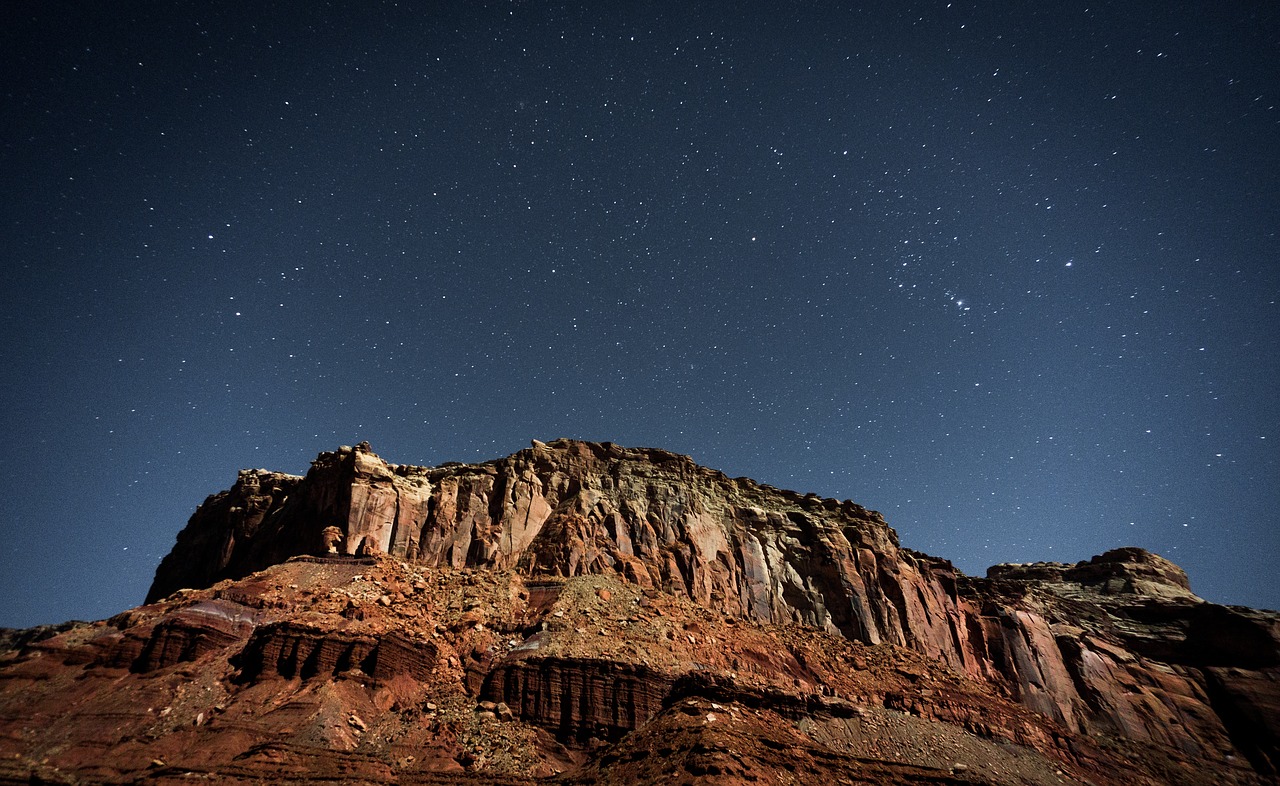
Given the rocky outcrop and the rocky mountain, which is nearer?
the rocky mountain

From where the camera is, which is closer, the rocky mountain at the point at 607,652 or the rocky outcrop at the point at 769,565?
the rocky mountain at the point at 607,652

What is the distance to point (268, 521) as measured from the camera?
60.1m

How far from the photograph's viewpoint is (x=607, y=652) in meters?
36.7

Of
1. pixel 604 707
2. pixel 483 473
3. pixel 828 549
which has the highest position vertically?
pixel 483 473

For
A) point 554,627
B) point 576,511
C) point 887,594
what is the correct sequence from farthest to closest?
point 887,594 < point 576,511 < point 554,627

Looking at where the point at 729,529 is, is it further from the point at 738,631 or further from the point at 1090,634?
the point at 1090,634

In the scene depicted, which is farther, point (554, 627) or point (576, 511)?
point (576, 511)

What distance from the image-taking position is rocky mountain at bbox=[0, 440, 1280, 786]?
2719 centimetres

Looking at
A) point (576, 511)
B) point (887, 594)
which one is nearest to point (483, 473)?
point (576, 511)

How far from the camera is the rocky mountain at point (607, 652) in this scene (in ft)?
89.2

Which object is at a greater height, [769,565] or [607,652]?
[769,565]

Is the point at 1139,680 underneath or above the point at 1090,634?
underneath

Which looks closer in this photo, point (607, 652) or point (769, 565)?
point (607, 652)

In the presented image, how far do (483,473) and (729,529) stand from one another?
2705 cm
